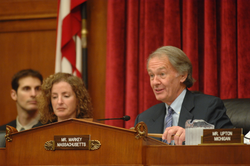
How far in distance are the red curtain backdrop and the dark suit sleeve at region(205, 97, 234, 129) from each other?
0.88m

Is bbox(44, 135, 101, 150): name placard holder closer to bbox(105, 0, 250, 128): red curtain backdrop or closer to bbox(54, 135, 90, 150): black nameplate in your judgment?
bbox(54, 135, 90, 150): black nameplate

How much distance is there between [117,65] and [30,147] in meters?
2.12

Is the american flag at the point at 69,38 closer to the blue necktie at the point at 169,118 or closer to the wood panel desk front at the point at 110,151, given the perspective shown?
the blue necktie at the point at 169,118

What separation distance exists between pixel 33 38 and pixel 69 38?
0.63 metres

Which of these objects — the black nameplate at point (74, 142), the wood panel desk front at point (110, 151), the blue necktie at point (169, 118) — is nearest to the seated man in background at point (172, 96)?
the blue necktie at point (169, 118)

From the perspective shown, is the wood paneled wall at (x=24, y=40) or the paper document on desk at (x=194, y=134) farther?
the wood paneled wall at (x=24, y=40)

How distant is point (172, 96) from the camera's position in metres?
2.35

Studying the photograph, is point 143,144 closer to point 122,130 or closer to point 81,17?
point 122,130

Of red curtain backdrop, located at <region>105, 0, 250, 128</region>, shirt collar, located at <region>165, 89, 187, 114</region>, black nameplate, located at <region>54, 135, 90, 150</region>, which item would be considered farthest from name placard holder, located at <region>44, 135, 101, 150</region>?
red curtain backdrop, located at <region>105, 0, 250, 128</region>

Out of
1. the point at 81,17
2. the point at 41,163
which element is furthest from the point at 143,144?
the point at 81,17

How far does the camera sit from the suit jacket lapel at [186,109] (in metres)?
2.18

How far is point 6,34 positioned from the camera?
397 cm

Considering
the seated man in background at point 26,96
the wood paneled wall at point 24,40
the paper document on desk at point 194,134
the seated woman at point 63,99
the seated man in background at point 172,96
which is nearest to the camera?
the paper document on desk at point 194,134

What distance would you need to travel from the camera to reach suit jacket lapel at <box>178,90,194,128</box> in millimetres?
2178
